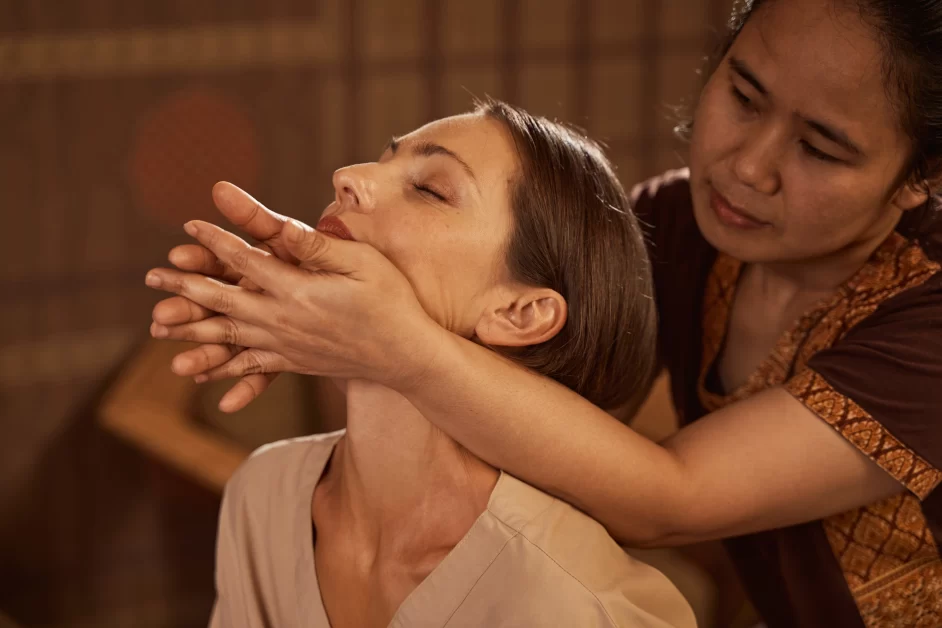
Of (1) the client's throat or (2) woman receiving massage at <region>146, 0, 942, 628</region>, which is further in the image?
(1) the client's throat

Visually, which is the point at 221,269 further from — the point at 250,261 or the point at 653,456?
the point at 653,456

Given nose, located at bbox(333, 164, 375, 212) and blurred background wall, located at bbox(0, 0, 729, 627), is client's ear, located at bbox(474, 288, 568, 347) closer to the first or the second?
nose, located at bbox(333, 164, 375, 212)

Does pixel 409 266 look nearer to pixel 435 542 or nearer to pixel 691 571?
pixel 435 542

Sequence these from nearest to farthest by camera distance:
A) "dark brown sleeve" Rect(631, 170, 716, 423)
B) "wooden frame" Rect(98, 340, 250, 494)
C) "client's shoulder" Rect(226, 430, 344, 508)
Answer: "client's shoulder" Rect(226, 430, 344, 508), "dark brown sleeve" Rect(631, 170, 716, 423), "wooden frame" Rect(98, 340, 250, 494)

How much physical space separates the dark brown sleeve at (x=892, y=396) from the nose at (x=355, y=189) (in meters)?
0.65

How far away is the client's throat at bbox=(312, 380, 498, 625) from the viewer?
1236 millimetres

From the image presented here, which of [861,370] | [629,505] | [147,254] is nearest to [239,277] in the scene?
[629,505]

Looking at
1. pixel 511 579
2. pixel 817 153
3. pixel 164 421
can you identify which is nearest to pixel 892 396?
pixel 817 153

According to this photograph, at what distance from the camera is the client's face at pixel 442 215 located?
1.17 m

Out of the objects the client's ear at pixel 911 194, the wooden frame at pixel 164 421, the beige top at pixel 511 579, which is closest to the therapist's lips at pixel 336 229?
the beige top at pixel 511 579

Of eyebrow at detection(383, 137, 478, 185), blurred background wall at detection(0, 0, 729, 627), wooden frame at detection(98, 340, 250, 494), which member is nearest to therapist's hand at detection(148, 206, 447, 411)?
eyebrow at detection(383, 137, 478, 185)

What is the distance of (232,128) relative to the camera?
2643 millimetres

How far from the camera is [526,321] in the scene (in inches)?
48.7

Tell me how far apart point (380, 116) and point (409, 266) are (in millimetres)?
1751
